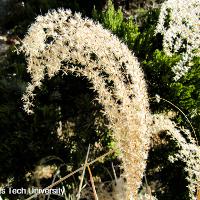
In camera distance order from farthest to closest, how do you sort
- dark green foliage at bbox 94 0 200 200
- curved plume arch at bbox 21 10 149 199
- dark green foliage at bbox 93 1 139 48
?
1. dark green foliage at bbox 93 1 139 48
2. dark green foliage at bbox 94 0 200 200
3. curved plume arch at bbox 21 10 149 199

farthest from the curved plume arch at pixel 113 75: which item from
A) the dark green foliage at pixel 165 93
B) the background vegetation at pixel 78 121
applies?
the dark green foliage at pixel 165 93

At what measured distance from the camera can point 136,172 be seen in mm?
1150

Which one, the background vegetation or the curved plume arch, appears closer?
the curved plume arch

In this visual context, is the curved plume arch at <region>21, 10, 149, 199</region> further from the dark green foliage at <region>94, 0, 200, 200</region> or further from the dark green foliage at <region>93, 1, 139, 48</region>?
the dark green foliage at <region>93, 1, 139, 48</region>

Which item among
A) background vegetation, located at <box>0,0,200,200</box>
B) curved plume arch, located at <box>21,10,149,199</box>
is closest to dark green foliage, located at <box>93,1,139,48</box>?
background vegetation, located at <box>0,0,200,200</box>

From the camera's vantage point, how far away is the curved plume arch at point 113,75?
115 centimetres

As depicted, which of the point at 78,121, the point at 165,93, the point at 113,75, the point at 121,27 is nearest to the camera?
the point at 113,75

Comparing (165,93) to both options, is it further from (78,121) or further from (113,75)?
(113,75)

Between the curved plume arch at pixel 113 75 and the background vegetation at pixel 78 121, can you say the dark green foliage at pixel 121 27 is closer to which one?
the background vegetation at pixel 78 121

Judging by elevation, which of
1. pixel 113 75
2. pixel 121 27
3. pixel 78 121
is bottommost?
pixel 113 75

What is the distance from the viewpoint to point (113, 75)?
1314 millimetres

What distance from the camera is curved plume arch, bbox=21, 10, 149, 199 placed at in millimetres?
1149

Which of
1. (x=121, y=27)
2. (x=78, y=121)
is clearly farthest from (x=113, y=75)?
(x=121, y=27)

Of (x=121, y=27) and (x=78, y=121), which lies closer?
(x=78, y=121)
